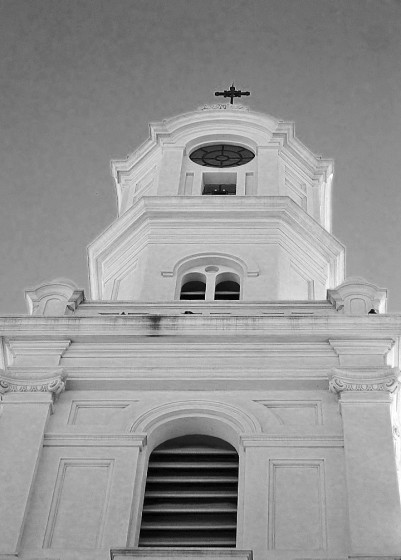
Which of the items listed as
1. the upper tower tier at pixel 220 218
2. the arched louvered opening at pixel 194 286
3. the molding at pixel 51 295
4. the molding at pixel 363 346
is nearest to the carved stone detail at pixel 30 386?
the molding at pixel 51 295

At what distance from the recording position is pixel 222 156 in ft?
162

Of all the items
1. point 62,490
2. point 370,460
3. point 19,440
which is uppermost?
point 19,440

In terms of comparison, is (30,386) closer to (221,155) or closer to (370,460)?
(370,460)

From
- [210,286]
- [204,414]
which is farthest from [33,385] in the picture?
[210,286]

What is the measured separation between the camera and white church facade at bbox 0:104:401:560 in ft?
96.1

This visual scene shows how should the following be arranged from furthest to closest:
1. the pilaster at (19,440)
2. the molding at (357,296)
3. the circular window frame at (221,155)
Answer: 1. the circular window frame at (221,155)
2. the molding at (357,296)
3. the pilaster at (19,440)

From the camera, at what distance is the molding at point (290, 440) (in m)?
31.5

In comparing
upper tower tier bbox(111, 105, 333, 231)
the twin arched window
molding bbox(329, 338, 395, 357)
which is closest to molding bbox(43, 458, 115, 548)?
molding bbox(329, 338, 395, 357)

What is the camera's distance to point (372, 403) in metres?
32.3

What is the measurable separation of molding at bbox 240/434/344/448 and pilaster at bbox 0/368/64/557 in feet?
14.4

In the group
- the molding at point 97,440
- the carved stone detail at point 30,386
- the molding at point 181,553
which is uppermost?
the carved stone detail at point 30,386

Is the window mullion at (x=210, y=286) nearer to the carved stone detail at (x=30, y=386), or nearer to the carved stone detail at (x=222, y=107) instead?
the carved stone detail at (x=30, y=386)

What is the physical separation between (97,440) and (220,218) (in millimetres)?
13669

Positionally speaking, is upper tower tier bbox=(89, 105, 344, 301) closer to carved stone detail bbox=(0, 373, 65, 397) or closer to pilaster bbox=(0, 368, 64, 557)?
carved stone detail bbox=(0, 373, 65, 397)
